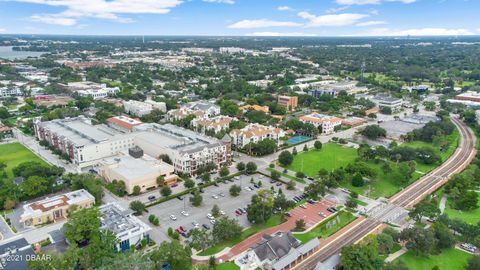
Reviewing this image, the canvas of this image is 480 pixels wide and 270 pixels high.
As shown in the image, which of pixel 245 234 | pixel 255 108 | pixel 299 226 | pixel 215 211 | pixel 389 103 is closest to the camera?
pixel 245 234

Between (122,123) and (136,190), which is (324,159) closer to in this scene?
(136,190)

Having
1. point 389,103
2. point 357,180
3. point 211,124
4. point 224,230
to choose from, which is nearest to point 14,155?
point 211,124

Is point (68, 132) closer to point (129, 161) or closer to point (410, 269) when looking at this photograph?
point (129, 161)

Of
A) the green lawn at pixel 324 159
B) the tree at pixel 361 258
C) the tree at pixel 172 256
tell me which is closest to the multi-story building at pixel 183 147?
the green lawn at pixel 324 159

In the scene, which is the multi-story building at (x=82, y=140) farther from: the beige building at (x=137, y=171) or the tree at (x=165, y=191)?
the tree at (x=165, y=191)

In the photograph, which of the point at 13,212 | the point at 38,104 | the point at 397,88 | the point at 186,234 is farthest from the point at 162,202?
the point at 397,88
